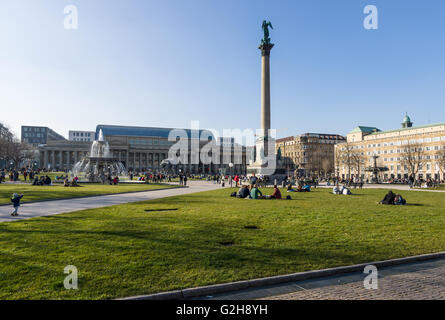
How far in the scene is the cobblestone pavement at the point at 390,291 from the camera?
5918 millimetres

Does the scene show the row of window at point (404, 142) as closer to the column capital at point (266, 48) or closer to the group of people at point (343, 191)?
the column capital at point (266, 48)

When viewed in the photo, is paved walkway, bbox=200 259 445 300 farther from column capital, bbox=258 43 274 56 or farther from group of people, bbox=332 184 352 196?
column capital, bbox=258 43 274 56

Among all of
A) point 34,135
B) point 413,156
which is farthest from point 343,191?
point 34,135

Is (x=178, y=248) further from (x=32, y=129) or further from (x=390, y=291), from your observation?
(x=32, y=129)

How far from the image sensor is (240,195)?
82.8 feet

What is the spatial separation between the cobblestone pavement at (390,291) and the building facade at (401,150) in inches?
3106

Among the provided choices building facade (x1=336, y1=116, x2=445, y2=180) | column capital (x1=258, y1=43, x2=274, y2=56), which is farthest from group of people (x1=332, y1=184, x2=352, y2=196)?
building facade (x1=336, y1=116, x2=445, y2=180)

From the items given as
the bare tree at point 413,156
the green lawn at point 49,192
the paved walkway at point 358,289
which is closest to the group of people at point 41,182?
the green lawn at point 49,192

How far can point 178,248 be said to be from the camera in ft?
28.6

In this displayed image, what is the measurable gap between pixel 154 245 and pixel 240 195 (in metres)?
16.6

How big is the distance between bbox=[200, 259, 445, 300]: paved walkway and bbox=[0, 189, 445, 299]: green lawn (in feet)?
1.65

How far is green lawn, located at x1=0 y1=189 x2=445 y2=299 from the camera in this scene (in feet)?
20.6
